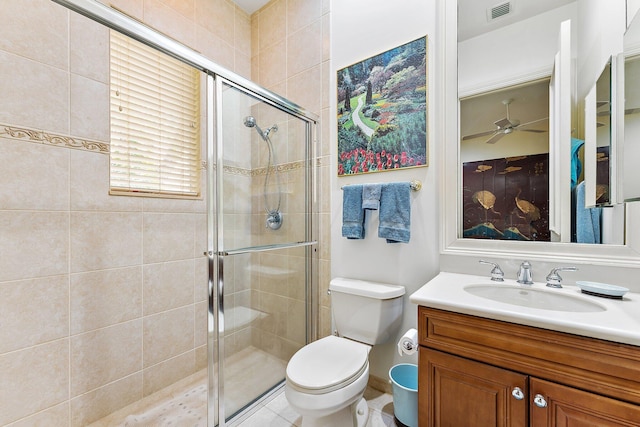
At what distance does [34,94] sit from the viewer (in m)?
1.29

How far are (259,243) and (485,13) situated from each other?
172 centimetres

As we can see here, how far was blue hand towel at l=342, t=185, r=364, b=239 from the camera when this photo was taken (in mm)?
1649

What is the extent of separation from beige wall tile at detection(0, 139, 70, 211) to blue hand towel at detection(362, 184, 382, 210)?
1561 millimetres

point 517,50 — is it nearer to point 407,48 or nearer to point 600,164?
point 407,48

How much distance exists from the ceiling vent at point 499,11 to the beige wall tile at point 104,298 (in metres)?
2.38

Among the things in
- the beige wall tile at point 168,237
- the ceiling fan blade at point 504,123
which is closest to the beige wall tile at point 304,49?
the ceiling fan blade at point 504,123

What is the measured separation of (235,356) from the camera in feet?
4.87

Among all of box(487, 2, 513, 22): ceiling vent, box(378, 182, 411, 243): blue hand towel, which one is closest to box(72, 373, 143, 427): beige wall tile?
box(378, 182, 411, 243): blue hand towel

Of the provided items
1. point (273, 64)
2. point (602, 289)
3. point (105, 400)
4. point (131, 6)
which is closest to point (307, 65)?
point (273, 64)

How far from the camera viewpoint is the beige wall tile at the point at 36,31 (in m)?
1.23

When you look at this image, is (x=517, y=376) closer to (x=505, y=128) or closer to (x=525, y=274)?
(x=525, y=274)

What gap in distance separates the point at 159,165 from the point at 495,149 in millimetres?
1961

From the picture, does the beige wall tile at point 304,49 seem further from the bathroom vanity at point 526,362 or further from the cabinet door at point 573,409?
the cabinet door at point 573,409

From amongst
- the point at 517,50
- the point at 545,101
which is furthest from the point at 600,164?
the point at 517,50
